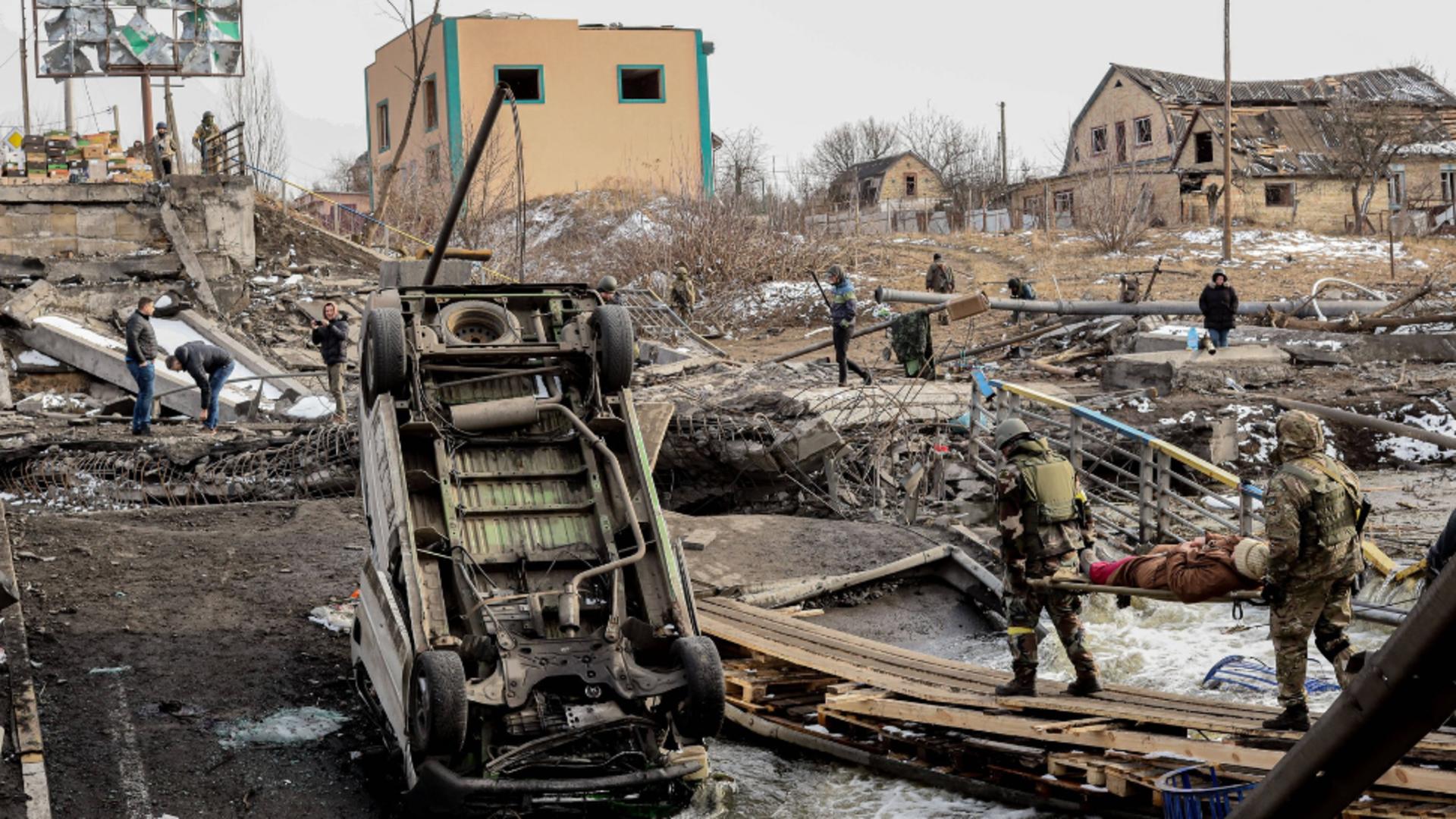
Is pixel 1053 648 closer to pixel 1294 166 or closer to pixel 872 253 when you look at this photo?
pixel 872 253

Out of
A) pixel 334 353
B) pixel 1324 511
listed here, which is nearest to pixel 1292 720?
pixel 1324 511

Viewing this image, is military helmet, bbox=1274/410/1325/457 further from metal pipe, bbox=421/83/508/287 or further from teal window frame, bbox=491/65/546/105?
teal window frame, bbox=491/65/546/105

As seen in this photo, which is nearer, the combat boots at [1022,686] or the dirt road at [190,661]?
the dirt road at [190,661]

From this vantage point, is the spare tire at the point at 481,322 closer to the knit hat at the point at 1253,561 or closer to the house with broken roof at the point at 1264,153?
the knit hat at the point at 1253,561

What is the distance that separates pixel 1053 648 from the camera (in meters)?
11.8

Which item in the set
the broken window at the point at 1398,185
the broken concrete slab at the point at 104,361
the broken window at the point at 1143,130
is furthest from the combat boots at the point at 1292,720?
the broken window at the point at 1143,130

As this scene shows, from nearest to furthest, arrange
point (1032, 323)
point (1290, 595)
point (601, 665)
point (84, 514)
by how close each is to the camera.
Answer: point (1290, 595) < point (601, 665) < point (84, 514) < point (1032, 323)

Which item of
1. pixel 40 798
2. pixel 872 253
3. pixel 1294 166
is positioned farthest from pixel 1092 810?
pixel 1294 166

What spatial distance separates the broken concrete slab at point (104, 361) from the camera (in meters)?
20.1

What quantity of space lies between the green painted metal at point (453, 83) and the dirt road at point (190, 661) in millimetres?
27545

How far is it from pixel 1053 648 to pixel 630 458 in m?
4.50

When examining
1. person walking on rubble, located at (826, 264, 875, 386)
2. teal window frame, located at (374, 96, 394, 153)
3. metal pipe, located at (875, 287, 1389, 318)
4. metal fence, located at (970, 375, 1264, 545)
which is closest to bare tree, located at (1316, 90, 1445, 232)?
metal pipe, located at (875, 287, 1389, 318)

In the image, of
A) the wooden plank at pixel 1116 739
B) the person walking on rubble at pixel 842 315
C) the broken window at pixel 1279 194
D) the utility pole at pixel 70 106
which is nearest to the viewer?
the wooden plank at pixel 1116 739

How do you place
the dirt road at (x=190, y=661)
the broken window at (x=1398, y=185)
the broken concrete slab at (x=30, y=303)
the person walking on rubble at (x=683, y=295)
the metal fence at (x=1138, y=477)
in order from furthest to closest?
1. the broken window at (x=1398, y=185)
2. the person walking on rubble at (x=683, y=295)
3. the broken concrete slab at (x=30, y=303)
4. the metal fence at (x=1138, y=477)
5. the dirt road at (x=190, y=661)
